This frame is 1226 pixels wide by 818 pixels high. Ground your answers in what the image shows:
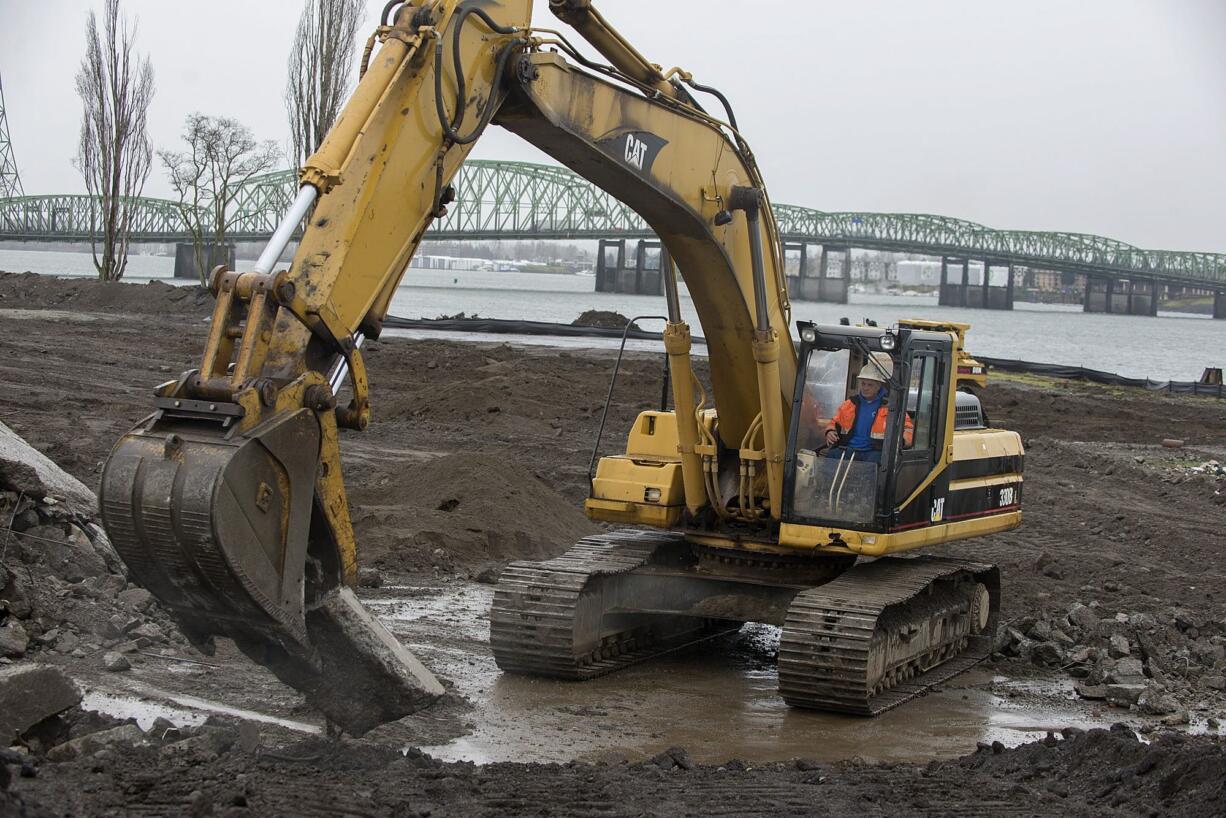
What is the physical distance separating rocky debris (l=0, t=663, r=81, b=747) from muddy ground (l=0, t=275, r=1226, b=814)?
0.17 metres

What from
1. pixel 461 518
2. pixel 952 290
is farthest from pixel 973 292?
pixel 461 518

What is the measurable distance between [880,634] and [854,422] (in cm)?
146

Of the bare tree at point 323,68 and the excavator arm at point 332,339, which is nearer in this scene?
the excavator arm at point 332,339

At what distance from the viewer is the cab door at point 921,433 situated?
32.1 ft

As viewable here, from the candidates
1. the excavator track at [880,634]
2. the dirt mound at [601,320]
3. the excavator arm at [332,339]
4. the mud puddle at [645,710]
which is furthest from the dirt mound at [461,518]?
the dirt mound at [601,320]

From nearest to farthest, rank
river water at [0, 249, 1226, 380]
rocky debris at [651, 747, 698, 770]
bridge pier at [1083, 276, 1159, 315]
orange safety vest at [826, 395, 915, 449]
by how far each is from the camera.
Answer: rocky debris at [651, 747, 698, 770] < orange safety vest at [826, 395, 915, 449] < river water at [0, 249, 1226, 380] < bridge pier at [1083, 276, 1159, 315]

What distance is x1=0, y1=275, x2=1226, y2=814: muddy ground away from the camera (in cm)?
650

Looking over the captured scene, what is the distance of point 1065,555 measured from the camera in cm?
1555

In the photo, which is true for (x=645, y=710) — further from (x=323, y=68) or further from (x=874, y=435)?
(x=323, y=68)

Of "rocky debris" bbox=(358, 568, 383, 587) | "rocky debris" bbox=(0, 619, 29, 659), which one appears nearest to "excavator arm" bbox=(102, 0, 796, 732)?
"rocky debris" bbox=(0, 619, 29, 659)

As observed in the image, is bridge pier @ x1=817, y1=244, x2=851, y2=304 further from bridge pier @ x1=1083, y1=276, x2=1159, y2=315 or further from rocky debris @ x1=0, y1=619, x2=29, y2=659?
rocky debris @ x1=0, y1=619, x2=29, y2=659

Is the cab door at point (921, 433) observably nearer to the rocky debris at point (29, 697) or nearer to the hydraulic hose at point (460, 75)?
the hydraulic hose at point (460, 75)

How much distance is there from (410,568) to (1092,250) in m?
121

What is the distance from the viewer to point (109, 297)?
45094mm
